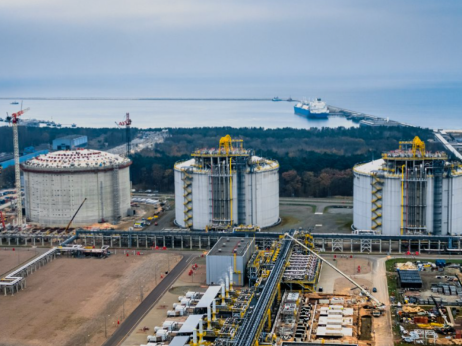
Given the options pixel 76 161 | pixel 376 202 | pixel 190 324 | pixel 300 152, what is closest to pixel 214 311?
pixel 190 324

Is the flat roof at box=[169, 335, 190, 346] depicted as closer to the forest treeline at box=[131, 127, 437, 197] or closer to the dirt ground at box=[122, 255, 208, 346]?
the dirt ground at box=[122, 255, 208, 346]

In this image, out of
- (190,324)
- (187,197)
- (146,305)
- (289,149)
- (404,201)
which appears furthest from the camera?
(289,149)

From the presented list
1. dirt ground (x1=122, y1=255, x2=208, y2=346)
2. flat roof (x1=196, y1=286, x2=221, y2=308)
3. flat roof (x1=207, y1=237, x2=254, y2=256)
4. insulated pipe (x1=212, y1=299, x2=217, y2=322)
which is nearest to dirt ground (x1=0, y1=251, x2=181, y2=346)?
dirt ground (x1=122, y1=255, x2=208, y2=346)

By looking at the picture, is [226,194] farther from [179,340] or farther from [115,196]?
[179,340]

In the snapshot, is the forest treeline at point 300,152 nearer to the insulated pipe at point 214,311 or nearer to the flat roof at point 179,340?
the insulated pipe at point 214,311

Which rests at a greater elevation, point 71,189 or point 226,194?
point 226,194

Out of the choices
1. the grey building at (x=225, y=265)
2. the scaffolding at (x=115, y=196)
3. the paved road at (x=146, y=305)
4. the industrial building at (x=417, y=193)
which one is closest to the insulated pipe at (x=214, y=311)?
the paved road at (x=146, y=305)

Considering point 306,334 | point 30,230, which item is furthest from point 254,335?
point 30,230
